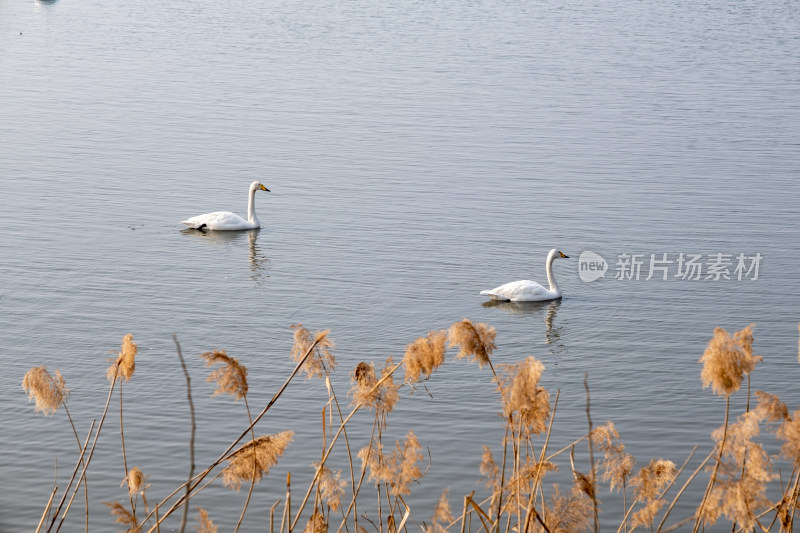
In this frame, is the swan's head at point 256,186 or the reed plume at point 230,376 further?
the swan's head at point 256,186

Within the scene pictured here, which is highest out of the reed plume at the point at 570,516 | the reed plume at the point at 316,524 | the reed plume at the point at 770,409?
the reed plume at the point at 770,409

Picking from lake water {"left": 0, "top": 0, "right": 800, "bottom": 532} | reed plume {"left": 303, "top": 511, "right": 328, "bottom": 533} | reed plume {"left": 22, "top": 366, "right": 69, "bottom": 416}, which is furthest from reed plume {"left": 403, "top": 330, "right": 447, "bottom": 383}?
lake water {"left": 0, "top": 0, "right": 800, "bottom": 532}

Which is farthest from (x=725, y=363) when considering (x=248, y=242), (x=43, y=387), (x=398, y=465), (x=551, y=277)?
(x=248, y=242)

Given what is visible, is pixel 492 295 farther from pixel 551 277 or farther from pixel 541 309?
pixel 551 277

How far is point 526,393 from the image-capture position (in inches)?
144

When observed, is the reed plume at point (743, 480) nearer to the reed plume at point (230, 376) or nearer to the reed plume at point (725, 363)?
the reed plume at point (725, 363)

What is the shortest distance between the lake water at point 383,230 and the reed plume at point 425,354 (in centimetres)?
452

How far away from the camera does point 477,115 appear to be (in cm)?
2270

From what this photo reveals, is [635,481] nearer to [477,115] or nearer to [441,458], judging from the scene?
[441,458]

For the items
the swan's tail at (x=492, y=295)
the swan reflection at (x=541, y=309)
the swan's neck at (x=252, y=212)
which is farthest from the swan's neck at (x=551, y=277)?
the swan's neck at (x=252, y=212)

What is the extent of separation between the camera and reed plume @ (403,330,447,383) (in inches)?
142

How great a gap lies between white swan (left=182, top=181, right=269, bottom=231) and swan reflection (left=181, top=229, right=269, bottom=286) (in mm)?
113

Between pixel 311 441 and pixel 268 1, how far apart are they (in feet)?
120

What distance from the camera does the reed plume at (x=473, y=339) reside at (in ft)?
12.3
